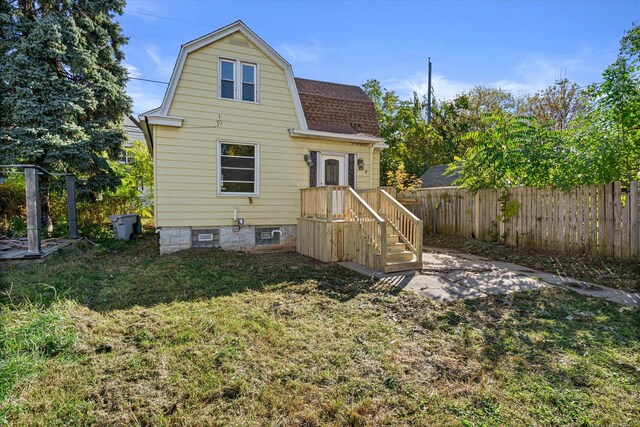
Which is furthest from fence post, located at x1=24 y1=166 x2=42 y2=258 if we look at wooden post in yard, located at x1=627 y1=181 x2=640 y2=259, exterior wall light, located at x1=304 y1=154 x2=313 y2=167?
wooden post in yard, located at x1=627 y1=181 x2=640 y2=259

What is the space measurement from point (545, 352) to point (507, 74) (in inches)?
969

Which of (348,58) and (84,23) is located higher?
Result: (348,58)

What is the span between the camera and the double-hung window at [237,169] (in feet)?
28.4

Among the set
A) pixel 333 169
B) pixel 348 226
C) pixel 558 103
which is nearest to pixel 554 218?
pixel 348 226

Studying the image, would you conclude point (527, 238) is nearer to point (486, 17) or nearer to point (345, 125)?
point (345, 125)

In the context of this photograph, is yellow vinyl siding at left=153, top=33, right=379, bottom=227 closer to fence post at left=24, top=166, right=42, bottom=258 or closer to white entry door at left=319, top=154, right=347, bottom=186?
white entry door at left=319, top=154, right=347, bottom=186

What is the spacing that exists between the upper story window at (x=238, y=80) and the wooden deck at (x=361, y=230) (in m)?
3.06

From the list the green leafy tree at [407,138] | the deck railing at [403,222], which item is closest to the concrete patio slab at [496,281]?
the deck railing at [403,222]

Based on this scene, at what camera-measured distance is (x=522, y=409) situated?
2371mm

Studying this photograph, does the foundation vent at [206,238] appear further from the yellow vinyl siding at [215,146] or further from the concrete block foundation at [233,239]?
the yellow vinyl siding at [215,146]

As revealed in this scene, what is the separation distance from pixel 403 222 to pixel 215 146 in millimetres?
5076

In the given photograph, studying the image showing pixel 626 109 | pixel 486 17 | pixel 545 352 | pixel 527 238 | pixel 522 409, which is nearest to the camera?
pixel 522 409

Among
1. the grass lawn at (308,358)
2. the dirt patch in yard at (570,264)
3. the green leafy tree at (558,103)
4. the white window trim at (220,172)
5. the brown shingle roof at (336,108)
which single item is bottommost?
the grass lawn at (308,358)

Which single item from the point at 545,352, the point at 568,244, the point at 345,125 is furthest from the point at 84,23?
the point at 568,244
